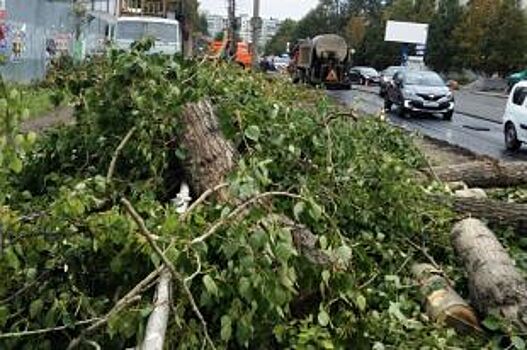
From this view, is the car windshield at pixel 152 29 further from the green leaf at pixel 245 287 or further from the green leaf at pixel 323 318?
the green leaf at pixel 245 287

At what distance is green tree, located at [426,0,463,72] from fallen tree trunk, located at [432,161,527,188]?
62.1 m

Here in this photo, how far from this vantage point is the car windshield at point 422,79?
2814 cm

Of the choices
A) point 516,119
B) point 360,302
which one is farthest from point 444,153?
point 360,302

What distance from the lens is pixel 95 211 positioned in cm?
448

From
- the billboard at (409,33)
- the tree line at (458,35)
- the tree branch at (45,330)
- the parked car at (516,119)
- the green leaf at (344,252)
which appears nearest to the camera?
the tree branch at (45,330)

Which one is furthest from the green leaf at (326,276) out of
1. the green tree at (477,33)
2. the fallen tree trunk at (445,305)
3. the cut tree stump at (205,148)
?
the green tree at (477,33)

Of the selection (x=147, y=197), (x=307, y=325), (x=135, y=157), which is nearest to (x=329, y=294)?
(x=307, y=325)

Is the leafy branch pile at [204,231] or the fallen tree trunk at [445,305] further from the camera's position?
the fallen tree trunk at [445,305]

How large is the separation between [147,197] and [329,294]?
124cm

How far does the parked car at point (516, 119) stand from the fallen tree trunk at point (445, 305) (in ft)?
41.8

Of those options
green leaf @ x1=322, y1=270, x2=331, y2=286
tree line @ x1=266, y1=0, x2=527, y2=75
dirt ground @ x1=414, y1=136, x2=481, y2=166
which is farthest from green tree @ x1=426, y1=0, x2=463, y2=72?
green leaf @ x1=322, y1=270, x2=331, y2=286

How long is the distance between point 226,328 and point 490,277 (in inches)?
88.2

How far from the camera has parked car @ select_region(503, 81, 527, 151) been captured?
17.6m

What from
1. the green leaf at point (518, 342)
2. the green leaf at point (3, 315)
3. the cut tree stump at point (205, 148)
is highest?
the cut tree stump at point (205, 148)
